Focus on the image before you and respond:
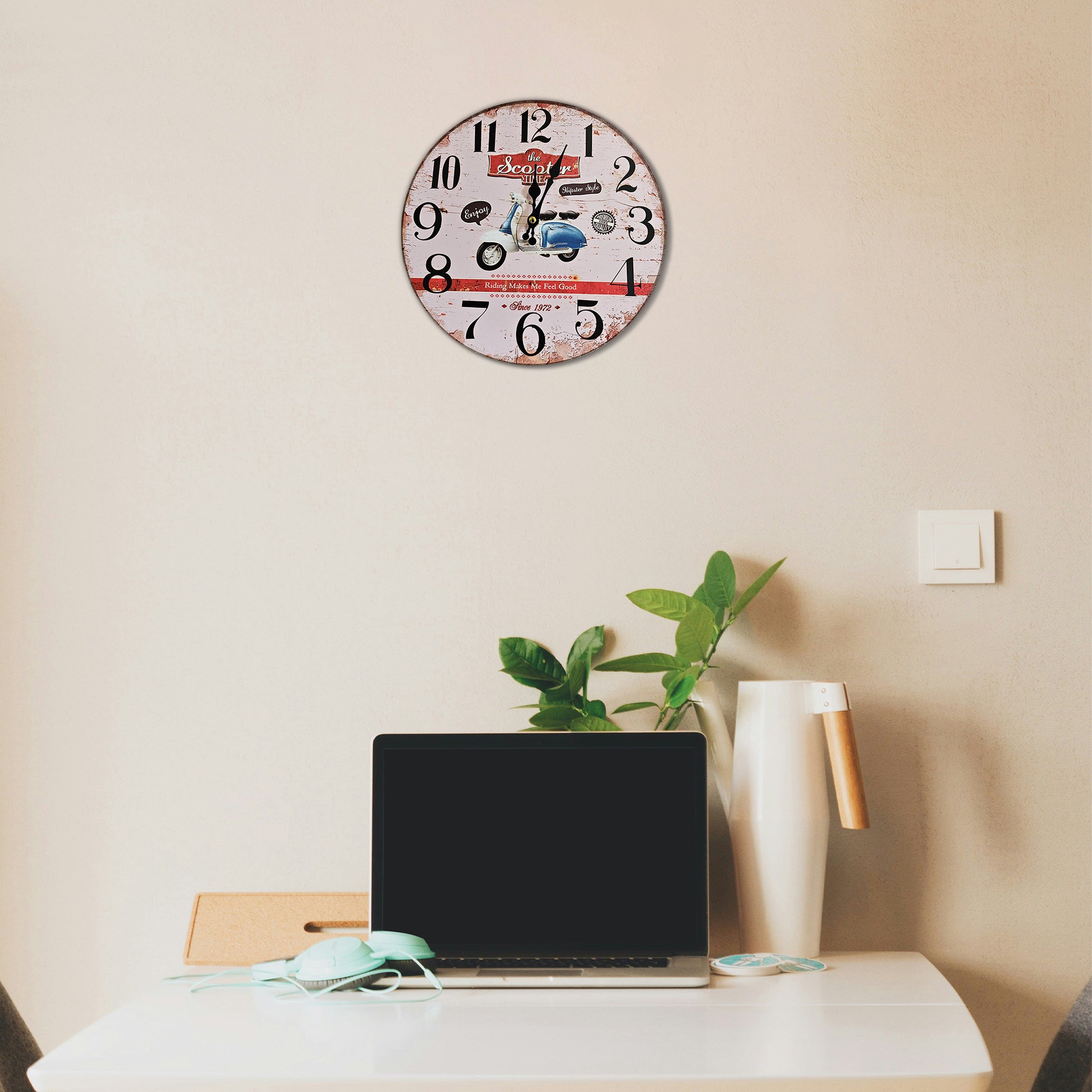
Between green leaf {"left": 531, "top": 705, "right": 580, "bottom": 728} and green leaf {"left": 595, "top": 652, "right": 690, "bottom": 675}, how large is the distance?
67 millimetres

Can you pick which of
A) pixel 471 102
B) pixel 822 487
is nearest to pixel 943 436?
pixel 822 487

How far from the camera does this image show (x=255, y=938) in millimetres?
1165

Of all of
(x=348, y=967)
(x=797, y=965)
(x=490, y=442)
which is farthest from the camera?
(x=490, y=442)

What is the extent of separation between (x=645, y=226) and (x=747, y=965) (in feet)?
3.06

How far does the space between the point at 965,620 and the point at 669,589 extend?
390 mm

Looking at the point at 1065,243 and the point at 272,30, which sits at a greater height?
the point at 272,30

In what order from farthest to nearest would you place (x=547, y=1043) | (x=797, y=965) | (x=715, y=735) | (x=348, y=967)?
(x=715, y=735) < (x=797, y=965) < (x=348, y=967) < (x=547, y=1043)

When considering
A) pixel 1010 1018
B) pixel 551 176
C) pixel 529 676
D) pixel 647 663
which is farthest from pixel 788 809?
pixel 551 176

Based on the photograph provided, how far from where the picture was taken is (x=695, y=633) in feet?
3.66

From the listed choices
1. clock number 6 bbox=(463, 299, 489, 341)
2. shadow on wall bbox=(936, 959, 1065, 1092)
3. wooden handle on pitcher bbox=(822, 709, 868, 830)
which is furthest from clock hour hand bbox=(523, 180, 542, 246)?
shadow on wall bbox=(936, 959, 1065, 1092)

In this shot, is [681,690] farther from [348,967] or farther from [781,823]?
[348,967]

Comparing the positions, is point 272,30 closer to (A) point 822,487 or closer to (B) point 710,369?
(B) point 710,369

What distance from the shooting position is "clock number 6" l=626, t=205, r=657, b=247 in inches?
49.5

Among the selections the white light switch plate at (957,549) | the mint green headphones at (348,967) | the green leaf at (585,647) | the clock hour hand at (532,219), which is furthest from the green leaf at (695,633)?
the clock hour hand at (532,219)
